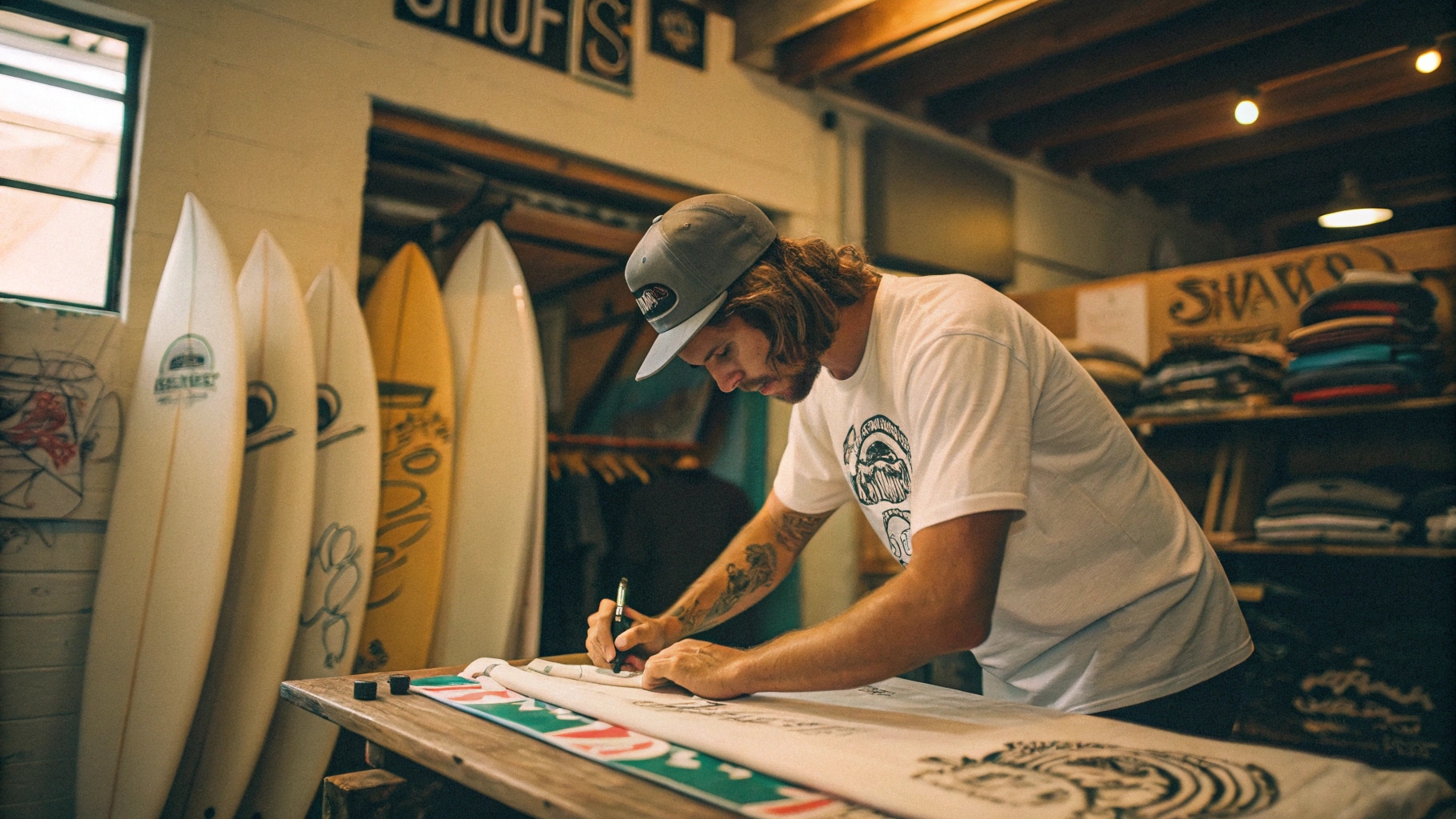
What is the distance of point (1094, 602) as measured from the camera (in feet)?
4.04

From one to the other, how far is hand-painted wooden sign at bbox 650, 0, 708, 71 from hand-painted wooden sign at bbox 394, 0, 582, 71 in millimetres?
363

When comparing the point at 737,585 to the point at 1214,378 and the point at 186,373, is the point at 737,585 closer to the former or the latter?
the point at 186,373

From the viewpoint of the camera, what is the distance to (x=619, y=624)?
146 centimetres

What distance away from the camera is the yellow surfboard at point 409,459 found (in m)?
2.43

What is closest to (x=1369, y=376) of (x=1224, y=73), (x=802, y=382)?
(x=1224, y=73)

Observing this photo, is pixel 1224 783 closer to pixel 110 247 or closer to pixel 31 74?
pixel 110 247

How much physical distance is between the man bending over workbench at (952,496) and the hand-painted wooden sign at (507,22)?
5.84ft

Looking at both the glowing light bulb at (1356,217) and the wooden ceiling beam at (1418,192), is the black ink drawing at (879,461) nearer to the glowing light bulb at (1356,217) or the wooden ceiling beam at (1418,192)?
the glowing light bulb at (1356,217)

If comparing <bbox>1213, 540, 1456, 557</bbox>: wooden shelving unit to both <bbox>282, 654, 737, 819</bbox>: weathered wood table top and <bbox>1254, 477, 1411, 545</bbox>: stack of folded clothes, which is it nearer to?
<bbox>1254, 477, 1411, 545</bbox>: stack of folded clothes

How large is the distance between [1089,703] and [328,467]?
1.95 m

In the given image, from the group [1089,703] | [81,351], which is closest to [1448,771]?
[1089,703]

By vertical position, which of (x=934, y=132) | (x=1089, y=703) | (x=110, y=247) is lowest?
(x=1089, y=703)

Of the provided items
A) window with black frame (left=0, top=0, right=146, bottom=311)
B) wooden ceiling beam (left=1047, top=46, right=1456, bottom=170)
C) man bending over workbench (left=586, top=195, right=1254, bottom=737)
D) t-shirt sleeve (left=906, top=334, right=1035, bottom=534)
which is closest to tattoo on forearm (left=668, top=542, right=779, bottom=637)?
man bending over workbench (left=586, top=195, right=1254, bottom=737)

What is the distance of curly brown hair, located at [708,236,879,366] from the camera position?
1.34 metres
